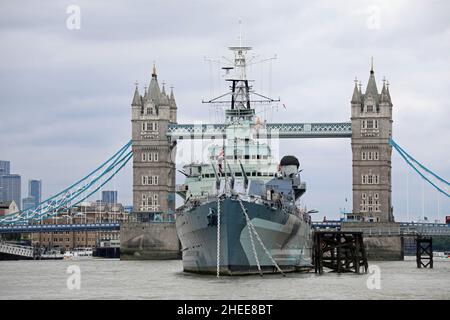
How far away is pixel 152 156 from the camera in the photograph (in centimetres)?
14162

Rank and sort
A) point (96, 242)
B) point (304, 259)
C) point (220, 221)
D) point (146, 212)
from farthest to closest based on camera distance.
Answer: point (96, 242) < point (146, 212) < point (304, 259) < point (220, 221)

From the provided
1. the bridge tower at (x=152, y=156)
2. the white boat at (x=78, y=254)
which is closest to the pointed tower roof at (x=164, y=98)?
the bridge tower at (x=152, y=156)

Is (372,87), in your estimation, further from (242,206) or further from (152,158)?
(242,206)

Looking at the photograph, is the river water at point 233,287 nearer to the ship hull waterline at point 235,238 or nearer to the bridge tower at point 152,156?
the ship hull waterline at point 235,238

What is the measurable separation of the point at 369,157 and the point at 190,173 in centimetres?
6847

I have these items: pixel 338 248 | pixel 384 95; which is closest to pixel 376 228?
pixel 384 95

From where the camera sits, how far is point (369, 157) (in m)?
139

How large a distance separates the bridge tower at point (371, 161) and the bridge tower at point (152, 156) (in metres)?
23.3

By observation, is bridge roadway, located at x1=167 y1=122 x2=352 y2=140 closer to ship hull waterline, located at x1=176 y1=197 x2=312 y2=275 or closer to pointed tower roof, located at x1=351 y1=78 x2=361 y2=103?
pointed tower roof, located at x1=351 y1=78 x2=361 y2=103

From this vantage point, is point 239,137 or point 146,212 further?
point 146,212

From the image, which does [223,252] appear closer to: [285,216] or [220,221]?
[220,221]

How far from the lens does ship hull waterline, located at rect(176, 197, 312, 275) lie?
63344mm
